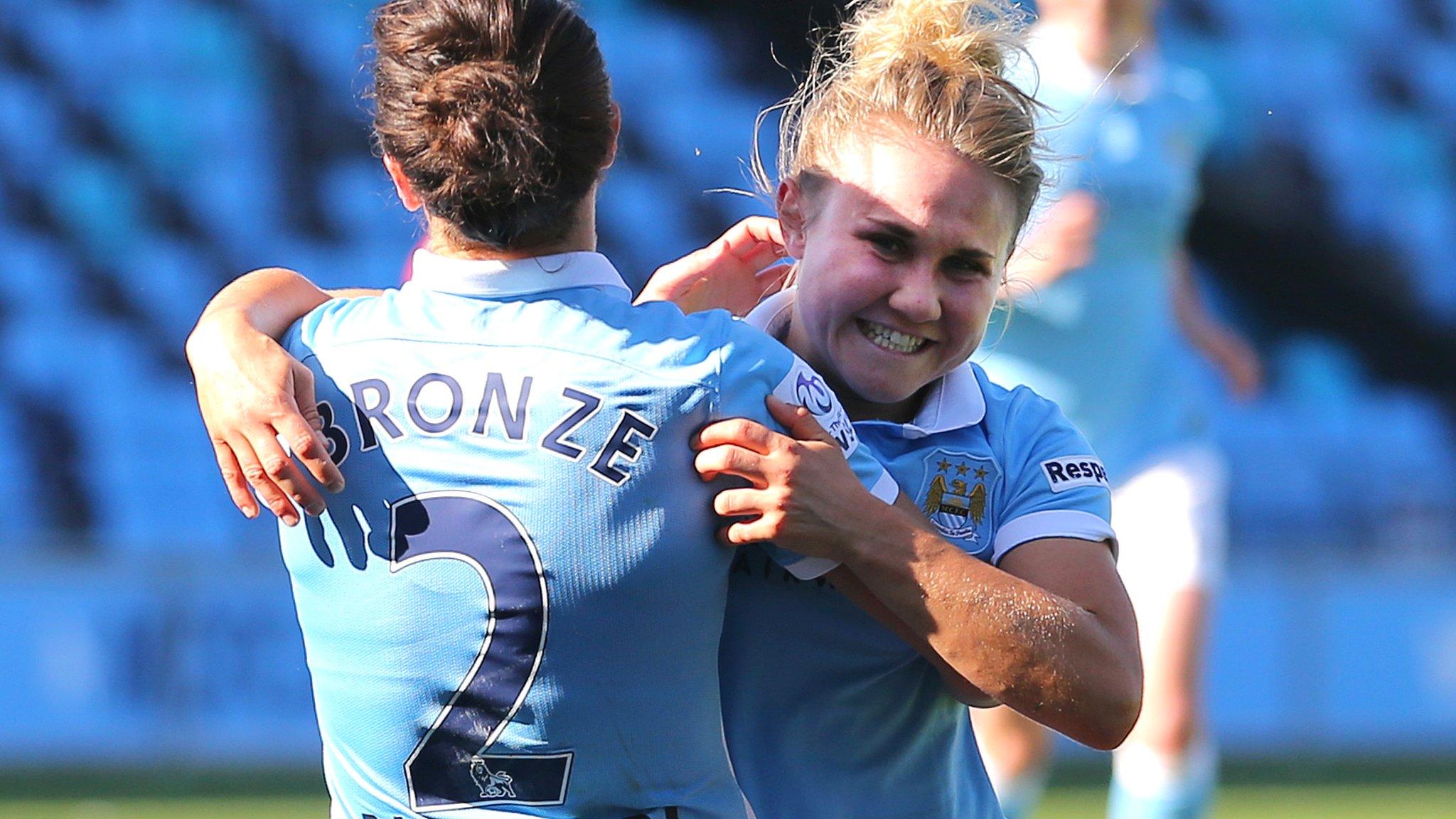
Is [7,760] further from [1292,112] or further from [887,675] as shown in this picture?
[1292,112]

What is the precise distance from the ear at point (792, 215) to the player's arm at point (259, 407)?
659 millimetres

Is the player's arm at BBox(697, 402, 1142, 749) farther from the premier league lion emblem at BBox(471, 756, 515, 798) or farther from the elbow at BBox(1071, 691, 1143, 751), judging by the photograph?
the premier league lion emblem at BBox(471, 756, 515, 798)

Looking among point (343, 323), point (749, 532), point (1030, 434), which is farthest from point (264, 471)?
point (1030, 434)

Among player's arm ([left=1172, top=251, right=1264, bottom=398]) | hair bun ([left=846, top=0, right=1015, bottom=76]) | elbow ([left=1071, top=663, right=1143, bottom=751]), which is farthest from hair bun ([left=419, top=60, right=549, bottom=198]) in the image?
player's arm ([left=1172, top=251, right=1264, bottom=398])

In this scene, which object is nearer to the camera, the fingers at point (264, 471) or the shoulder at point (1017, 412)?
the fingers at point (264, 471)

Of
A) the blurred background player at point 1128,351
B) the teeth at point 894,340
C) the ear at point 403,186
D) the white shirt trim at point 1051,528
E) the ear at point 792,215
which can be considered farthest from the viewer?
the blurred background player at point 1128,351

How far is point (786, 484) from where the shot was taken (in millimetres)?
1891

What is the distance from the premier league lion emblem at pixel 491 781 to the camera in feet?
6.32

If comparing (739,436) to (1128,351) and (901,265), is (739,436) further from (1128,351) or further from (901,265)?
(1128,351)

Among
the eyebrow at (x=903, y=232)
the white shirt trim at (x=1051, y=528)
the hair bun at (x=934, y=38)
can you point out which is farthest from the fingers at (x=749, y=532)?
the hair bun at (x=934, y=38)

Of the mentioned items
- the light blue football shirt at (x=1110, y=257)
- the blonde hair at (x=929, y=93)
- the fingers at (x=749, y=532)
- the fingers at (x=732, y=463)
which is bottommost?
the fingers at (x=749, y=532)

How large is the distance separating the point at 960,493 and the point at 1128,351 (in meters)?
2.38

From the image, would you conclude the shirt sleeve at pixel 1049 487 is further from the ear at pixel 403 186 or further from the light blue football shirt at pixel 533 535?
the ear at pixel 403 186

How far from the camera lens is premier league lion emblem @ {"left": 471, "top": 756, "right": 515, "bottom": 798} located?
193 cm
